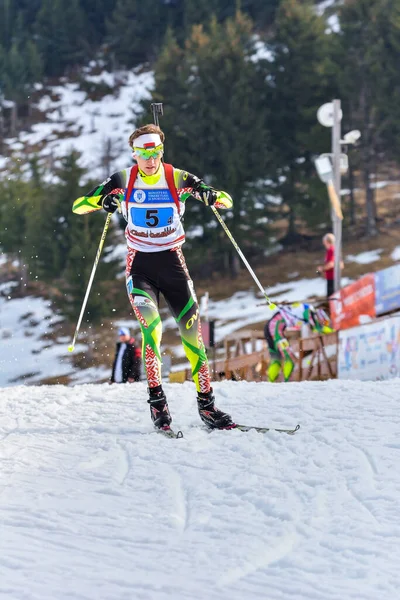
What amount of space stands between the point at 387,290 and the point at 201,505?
28.9ft

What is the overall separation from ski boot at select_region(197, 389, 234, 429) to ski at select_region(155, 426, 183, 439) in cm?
27

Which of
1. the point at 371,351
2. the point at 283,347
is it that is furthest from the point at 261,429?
the point at 371,351

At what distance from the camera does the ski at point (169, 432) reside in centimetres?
544

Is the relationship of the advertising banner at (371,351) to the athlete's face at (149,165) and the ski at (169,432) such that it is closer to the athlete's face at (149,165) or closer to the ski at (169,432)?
the ski at (169,432)

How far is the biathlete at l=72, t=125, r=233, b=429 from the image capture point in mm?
5730

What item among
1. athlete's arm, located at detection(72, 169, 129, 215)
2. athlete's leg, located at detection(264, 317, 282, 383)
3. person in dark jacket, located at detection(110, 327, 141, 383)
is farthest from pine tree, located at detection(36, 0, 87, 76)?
athlete's arm, located at detection(72, 169, 129, 215)

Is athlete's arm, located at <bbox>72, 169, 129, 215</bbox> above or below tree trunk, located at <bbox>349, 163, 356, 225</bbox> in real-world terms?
above

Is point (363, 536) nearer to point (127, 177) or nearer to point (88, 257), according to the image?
point (127, 177)

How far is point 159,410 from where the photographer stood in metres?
5.69

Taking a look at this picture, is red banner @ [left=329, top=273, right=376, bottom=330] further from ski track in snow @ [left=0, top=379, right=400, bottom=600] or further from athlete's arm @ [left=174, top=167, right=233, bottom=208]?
athlete's arm @ [left=174, top=167, right=233, bottom=208]

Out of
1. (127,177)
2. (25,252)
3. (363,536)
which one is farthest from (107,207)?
(25,252)

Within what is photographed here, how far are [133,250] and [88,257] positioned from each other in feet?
96.1

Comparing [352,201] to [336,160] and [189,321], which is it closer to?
[336,160]

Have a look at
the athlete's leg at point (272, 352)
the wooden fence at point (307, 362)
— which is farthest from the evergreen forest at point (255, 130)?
the athlete's leg at point (272, 352)
